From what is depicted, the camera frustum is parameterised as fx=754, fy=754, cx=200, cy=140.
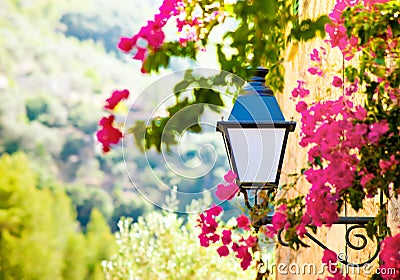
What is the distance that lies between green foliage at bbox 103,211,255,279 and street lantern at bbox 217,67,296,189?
5.27m

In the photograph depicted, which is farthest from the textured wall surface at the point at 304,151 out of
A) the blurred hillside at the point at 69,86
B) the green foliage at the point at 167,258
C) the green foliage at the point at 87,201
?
the green foliage at the point at 87,201

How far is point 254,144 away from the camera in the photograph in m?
1.65

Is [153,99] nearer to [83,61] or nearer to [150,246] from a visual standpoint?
[150,246]

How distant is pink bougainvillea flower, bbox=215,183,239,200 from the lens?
5.49 feet

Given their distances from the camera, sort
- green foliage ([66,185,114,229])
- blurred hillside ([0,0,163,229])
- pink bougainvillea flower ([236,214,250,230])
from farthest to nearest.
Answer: blurred hillside ([0,0,163,229]) → green foliage ([66,185,114,229]) → pink bougainvillea flower ([236,214,250,230])

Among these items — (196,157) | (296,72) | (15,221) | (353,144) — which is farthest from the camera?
(15,221)

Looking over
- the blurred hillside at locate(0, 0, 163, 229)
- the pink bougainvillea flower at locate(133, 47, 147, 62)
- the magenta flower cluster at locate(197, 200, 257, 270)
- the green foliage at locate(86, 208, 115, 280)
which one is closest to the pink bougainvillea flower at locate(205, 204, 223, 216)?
the magenta flower cluster at locate(197, 200, 257, 270)

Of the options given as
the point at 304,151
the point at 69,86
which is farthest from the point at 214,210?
the point at 69,86

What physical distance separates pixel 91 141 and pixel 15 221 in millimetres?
4046

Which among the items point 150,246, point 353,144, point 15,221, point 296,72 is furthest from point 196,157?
point 15,221

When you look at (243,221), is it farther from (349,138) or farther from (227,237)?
(349,138)

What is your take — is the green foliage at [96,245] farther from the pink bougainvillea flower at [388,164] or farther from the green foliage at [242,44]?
the pink bougainvillea flower at [388,164]

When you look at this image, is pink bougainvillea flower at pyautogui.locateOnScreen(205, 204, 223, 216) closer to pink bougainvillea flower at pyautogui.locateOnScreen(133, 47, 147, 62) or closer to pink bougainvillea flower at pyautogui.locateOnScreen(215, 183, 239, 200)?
pink bougainvillea flower at pyautogui.locateOnScreen(215, 183, 239, 200)

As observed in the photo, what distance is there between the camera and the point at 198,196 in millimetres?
1597
